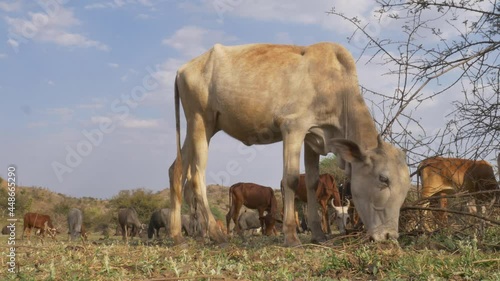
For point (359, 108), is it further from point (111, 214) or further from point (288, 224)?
point (111, 214)

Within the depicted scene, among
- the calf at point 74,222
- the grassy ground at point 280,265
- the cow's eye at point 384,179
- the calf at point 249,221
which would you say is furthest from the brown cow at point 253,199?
the grassy ground at point 280,265

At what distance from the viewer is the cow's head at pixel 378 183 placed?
6969 millimetres

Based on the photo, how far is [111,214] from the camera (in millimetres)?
38656

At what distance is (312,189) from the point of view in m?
8.61

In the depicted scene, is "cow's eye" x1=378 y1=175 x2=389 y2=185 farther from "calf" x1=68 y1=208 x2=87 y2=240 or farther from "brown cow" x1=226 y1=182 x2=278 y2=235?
"calf" x1=68 y1=208 x2=87 y2=240

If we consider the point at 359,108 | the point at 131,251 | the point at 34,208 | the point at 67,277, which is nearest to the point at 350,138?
the point at 359,108

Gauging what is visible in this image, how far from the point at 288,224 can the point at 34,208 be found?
3894cm

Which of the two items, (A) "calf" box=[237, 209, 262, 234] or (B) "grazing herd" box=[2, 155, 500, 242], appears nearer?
(B) "grazing herd" box=[2, 155, 500, 242]

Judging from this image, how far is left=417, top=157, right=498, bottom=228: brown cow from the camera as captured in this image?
26.2 feet

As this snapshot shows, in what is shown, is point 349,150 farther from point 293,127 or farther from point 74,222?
point 74,222

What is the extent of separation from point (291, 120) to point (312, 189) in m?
1.23

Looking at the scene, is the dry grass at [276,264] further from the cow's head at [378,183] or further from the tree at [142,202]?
the tree at [142,202]

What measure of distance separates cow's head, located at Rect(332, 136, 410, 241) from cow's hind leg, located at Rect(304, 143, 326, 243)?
114 cm

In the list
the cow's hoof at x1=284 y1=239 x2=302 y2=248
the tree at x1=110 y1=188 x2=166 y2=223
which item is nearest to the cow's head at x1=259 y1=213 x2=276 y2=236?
the cow's hoof at x1=284 y1=239 x2=302 y2=248
